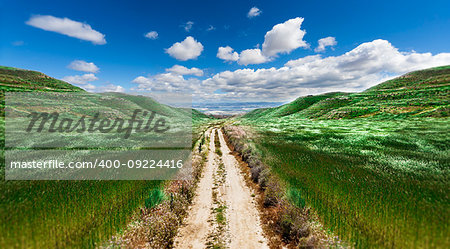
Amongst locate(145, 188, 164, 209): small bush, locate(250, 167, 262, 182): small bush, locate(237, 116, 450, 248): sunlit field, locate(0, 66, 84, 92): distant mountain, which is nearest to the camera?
locate(237, 116, 450, 248): sunlit field

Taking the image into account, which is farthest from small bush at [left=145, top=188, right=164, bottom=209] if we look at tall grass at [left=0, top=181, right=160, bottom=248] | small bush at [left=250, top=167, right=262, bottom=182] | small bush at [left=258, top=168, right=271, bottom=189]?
small bush at [left=250, top=167, right=262, bottom=182]

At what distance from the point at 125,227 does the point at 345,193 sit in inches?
501

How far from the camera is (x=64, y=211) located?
7.98 m

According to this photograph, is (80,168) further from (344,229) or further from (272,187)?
(344,229)

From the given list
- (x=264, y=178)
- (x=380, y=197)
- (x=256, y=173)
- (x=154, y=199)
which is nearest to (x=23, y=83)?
(x=154, y=199)

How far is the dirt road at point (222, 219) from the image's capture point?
A: 838cm

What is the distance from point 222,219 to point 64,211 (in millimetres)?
8402

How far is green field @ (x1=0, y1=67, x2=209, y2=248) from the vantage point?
6.17m

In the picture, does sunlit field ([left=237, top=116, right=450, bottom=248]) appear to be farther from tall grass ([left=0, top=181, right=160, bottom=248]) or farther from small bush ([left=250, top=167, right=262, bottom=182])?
tall grass ([left=0, top=181, right=160, bottom=248])

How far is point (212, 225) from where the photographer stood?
972 cm

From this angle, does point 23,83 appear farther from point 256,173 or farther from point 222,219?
point 222,219

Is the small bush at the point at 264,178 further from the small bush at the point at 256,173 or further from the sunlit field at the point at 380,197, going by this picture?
the sunlit field at the point at 380,197

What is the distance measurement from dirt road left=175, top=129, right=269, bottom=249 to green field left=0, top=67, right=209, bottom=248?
11.7 feet

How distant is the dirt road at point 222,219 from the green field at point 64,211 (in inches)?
140
